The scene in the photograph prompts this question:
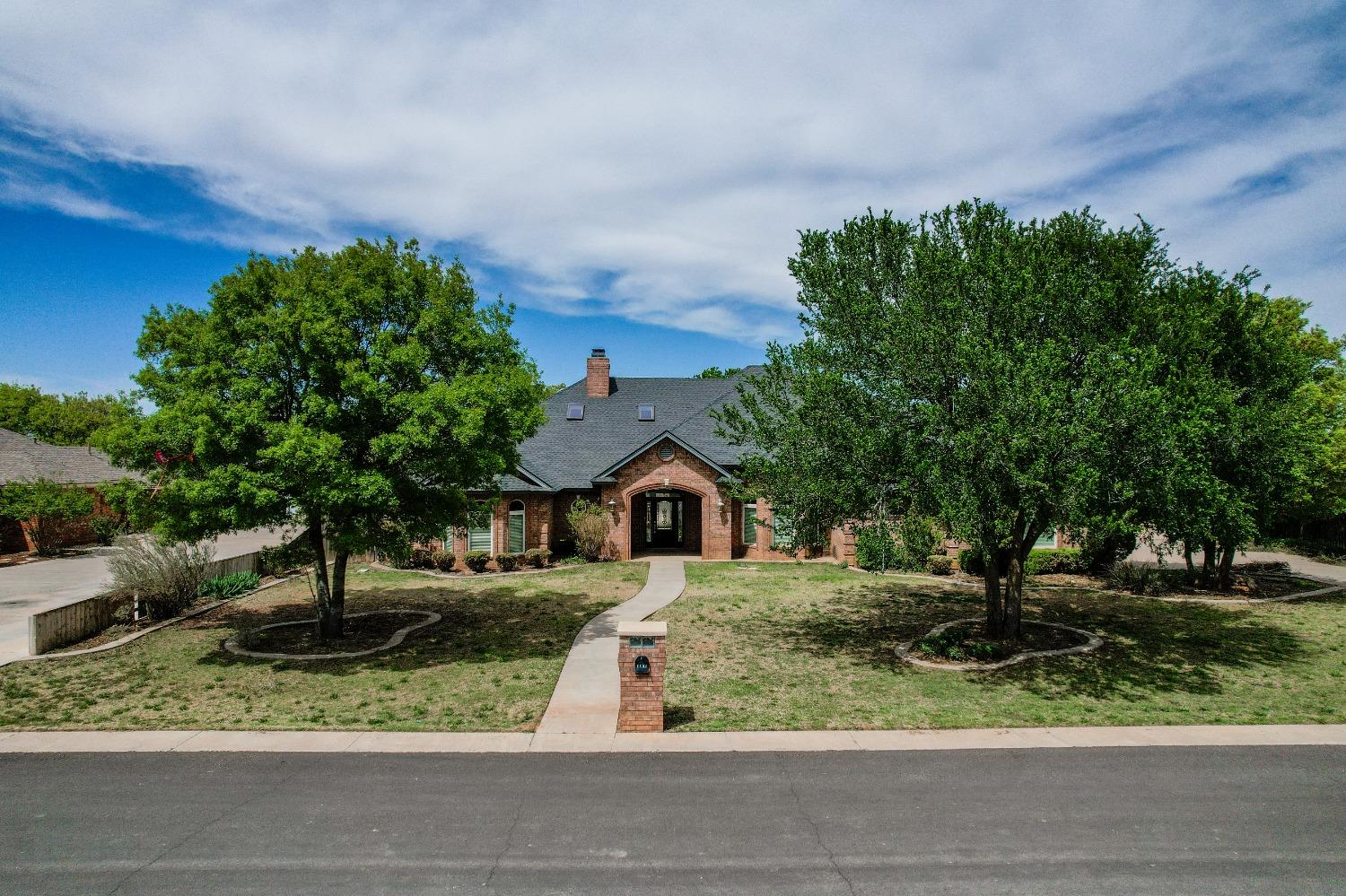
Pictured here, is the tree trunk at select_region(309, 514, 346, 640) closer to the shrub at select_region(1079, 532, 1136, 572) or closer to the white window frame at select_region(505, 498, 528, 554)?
the white window frame at select_region(505, 498, 528, 554)

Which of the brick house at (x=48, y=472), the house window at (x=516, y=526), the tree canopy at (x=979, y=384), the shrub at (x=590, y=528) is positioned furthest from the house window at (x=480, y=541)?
the brick house at (x=48, y=472)

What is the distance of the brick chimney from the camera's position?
36.1 m

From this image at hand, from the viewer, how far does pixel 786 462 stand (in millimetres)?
14078

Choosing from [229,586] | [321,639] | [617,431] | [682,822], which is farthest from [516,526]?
[682,822]

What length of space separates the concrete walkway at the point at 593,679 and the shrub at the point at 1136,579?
14080 mm

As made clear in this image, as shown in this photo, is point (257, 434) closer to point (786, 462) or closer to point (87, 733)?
point (87, 733)

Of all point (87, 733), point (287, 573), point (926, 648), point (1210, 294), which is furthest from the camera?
point (287, 573)

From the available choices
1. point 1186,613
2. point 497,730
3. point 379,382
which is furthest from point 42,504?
point 1186,613

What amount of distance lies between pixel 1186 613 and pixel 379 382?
20.9 metres

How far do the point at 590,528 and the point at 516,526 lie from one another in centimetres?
286

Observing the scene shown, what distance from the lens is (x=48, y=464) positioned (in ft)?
120

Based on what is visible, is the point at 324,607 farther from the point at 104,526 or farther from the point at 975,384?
the point at 104,526

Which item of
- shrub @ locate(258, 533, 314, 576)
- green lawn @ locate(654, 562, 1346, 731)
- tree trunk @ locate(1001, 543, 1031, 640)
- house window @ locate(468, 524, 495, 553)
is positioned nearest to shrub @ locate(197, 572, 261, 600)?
shrub @ locate(258, 533, 314, 576)

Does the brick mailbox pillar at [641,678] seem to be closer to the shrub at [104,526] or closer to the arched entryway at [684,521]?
the arched entryway at [684,521]
